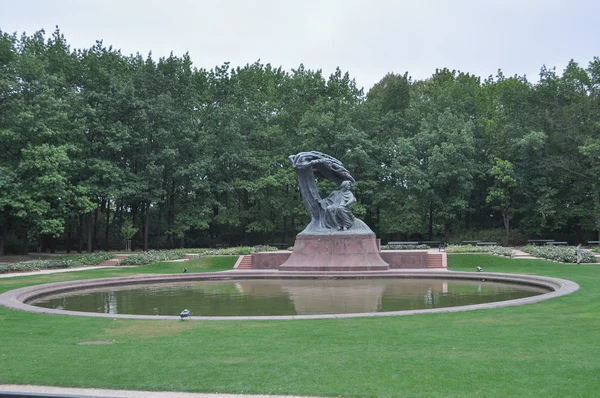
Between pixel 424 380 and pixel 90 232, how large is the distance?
3968 cm

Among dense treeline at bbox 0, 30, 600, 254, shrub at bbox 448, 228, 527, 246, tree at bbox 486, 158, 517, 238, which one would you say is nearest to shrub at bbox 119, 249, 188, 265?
dense treeline at bbox 0, 30, 600, 254

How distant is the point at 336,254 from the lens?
27062 millimetres

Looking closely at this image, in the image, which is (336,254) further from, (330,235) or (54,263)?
(54,263)

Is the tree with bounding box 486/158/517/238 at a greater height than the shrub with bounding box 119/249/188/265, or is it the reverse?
the tree with bounding box 486/158/517/238

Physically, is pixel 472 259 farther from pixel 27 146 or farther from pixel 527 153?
pixel 27 146

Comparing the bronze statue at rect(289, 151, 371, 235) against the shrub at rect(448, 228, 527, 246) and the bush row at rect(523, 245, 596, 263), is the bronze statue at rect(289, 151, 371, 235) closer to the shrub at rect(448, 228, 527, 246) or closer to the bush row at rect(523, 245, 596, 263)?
the bush row at rect(523, 245, 596, 263)

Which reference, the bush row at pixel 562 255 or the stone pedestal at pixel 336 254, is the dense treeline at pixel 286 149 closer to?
the bush row at pixel 562 255

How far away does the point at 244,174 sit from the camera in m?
49.2

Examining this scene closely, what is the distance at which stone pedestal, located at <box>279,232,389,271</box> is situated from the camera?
2642cm

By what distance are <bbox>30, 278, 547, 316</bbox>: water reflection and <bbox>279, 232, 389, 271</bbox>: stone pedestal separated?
319 cm

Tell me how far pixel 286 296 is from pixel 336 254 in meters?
9.62

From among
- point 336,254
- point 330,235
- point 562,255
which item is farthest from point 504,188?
point 336,254

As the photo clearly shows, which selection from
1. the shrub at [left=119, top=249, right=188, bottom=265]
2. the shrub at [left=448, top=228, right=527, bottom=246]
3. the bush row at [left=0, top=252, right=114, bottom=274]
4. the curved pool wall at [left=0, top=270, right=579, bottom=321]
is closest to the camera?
the curved pool wall at [left=0, top=270, right=579, bottom=321]

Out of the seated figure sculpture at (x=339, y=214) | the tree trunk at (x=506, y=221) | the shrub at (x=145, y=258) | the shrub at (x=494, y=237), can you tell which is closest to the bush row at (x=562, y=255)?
the seated figure sculpture at (x=339, y=214)
